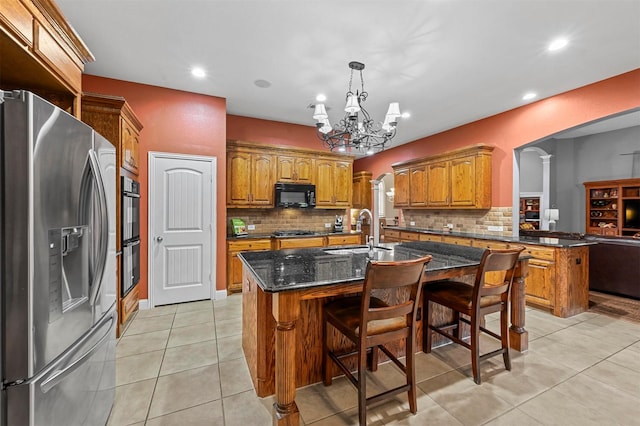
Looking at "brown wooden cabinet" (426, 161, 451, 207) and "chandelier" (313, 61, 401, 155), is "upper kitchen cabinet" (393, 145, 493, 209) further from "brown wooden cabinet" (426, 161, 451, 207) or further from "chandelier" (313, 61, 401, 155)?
"chandelier" (313, 61, 401, 155)

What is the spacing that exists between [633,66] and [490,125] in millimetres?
1860

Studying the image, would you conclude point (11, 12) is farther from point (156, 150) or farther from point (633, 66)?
point (633, 66)

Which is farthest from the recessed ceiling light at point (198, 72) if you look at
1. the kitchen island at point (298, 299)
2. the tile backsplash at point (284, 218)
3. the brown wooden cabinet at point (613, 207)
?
the brown wooden cabinet at point (613, 207)

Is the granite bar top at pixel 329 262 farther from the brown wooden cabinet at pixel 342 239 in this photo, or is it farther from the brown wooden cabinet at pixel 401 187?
the brown wooden cabinet at pixel 401 187

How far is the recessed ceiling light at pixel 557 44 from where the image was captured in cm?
274

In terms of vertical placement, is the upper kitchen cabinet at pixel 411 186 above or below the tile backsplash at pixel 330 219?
above

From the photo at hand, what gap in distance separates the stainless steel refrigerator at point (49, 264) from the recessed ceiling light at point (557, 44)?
3992 millimetres

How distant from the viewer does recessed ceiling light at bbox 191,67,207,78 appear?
11.1 feet

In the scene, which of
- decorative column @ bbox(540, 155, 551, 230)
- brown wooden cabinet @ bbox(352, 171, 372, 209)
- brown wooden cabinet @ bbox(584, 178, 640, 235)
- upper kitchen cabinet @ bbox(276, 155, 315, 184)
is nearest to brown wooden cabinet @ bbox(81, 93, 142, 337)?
upper kitchen cabinet @ bbox(276, 155, 315, 184)

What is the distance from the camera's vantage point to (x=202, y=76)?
11.6 ft

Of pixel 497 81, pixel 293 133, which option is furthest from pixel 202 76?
pixel 497 81

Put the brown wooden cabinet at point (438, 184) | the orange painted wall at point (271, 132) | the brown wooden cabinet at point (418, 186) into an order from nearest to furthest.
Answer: the orange painted wall at point (271, 132)
the brown wooden cabinet at point (438, 184)
the brown wooden cabinet at point (418, 186)

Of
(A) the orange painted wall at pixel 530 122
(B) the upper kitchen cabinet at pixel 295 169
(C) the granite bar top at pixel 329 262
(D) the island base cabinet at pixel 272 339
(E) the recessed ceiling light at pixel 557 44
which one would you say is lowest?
(D) the island base cabinet at pixel 272 339

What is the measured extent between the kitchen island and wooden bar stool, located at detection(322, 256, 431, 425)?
15 cm
